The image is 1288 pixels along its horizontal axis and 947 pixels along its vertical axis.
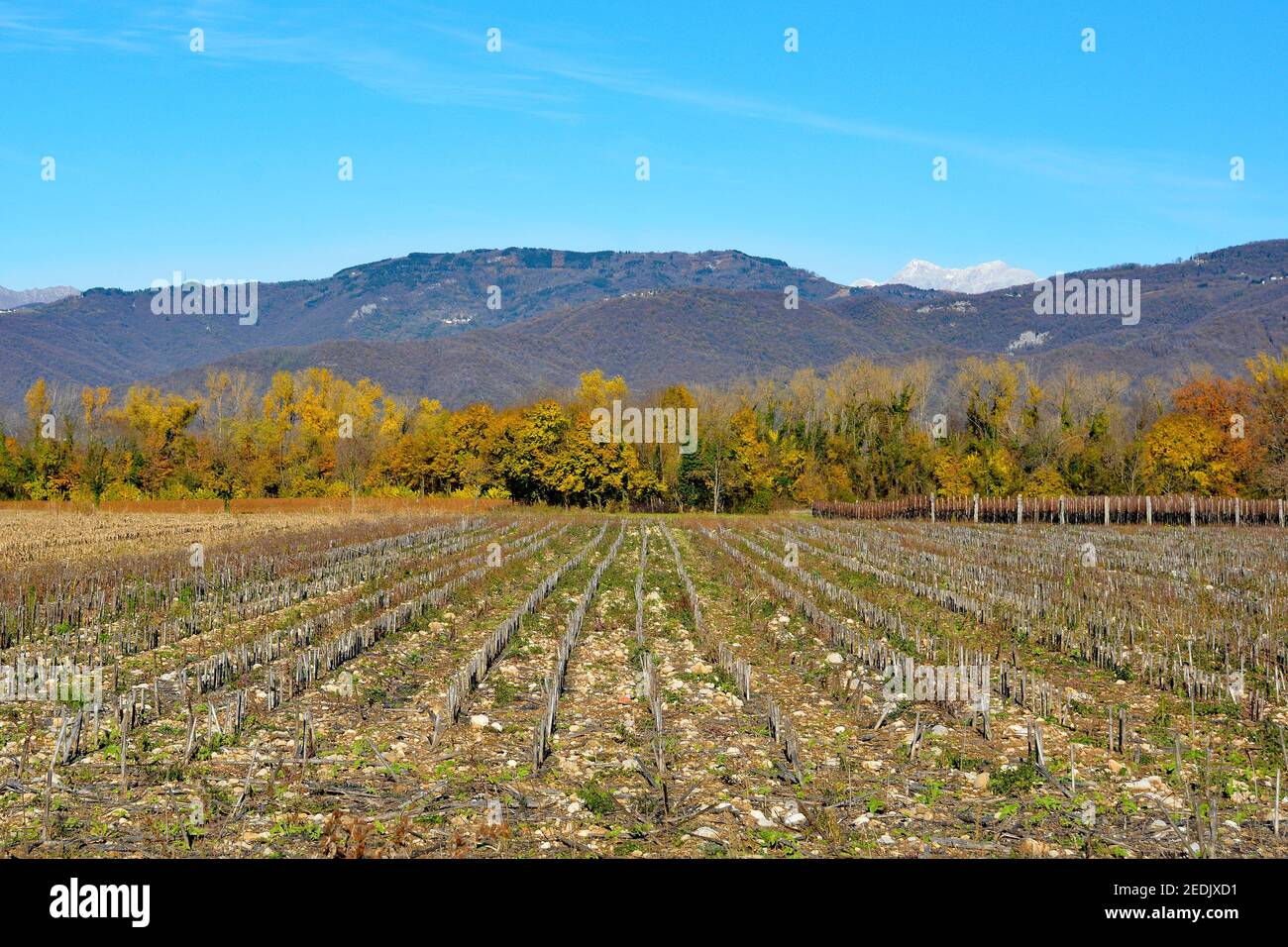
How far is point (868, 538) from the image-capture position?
4469 cm

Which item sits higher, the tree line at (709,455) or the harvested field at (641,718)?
the tree line at (709,455)

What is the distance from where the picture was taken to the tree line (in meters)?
79.5

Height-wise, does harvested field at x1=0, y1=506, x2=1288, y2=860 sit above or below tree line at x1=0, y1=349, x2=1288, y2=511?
below

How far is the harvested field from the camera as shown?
8.27m

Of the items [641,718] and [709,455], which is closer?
[641,718]

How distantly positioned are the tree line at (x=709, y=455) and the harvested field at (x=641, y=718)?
58961 mm

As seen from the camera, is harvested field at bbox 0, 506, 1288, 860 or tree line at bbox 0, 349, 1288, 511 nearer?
harvested field at bbox 0, 506, 1288, 860

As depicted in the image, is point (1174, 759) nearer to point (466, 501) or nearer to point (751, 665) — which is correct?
point (751, 665)

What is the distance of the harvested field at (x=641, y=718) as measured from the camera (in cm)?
827

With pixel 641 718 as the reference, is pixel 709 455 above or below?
above

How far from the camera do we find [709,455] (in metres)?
87.1

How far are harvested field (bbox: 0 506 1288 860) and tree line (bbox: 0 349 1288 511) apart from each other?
5896 cm

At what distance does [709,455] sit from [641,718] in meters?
75.5

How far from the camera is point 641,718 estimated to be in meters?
11.9
